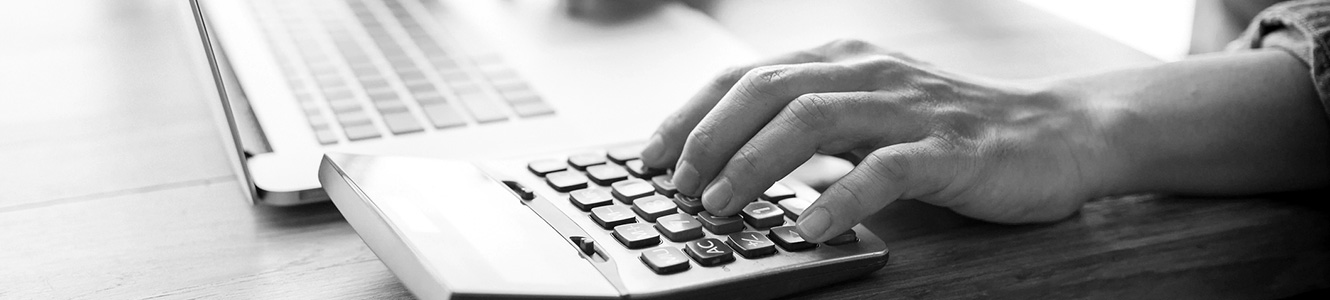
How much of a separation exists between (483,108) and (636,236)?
27 cm

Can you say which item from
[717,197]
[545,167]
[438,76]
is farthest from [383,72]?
[717,197]

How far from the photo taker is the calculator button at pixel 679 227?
46 centimetres

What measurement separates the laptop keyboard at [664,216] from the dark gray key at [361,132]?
0.43 feet

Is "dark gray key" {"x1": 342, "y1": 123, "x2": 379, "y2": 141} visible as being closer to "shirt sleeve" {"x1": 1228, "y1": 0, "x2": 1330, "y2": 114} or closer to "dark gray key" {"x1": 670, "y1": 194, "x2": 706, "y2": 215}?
"dark gray key" {"x1": 670, "y1": 194, "x2": 706, "y2": 215}

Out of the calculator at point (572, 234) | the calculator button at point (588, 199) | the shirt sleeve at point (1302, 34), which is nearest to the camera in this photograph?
the calculator at point (572, 234)

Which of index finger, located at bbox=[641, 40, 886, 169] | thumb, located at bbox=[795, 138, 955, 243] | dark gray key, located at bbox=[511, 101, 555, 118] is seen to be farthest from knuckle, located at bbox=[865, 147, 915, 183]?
dark gray key, located at bbox=[511, 101, 555, 118]

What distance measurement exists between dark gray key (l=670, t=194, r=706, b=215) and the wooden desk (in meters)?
0.08

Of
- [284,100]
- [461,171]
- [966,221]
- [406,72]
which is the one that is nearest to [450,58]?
[406,72]

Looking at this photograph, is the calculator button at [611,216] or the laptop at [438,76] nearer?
the calculator button at [611,216]

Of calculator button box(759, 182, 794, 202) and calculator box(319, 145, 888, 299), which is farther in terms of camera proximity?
calculator button box(759, 182, 794, 202)

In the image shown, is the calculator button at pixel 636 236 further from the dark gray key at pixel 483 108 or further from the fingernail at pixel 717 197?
the dark gray key at pixel 483 108

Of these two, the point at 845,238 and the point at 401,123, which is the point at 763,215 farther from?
the point at 401,123

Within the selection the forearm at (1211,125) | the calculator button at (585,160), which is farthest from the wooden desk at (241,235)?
the calculator button at (585,160)

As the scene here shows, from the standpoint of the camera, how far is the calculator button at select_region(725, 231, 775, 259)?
447 mm
